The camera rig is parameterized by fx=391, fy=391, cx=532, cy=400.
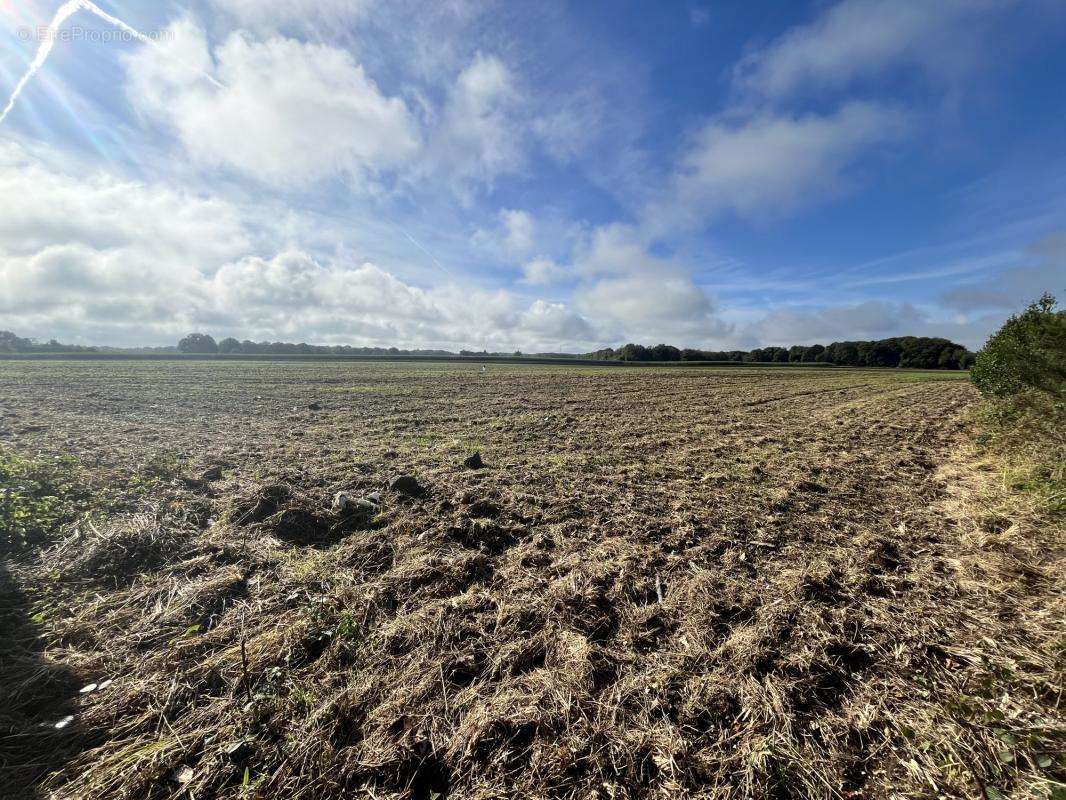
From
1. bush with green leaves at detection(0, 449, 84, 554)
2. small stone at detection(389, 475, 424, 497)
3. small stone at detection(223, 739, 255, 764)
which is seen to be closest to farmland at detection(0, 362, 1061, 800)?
small stone at detection(223, 739, 255, 764)

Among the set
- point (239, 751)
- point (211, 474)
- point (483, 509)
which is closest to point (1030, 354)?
point (483, 509)

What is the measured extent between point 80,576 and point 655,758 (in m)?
6.88

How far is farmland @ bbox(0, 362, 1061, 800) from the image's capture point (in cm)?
277

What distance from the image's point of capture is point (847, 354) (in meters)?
116

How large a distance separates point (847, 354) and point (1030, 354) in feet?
429

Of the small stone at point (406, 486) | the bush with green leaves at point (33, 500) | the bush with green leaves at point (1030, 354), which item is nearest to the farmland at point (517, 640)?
the small stone at point (406, 486)

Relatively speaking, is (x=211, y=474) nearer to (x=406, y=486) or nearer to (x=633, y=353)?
(x=406, y=486)

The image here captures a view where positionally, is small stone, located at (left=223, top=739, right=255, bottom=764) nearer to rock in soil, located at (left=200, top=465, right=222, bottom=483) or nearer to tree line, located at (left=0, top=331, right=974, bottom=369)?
rock in soil, located at (left=200, top=465, right=222, bottom=483)

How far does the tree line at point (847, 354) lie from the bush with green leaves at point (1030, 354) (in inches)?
3047

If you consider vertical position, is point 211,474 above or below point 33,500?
below

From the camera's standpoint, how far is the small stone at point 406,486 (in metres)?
7.75

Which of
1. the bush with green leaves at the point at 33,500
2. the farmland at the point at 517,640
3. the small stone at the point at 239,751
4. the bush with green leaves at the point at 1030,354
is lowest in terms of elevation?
the small stone at the point at 239,751

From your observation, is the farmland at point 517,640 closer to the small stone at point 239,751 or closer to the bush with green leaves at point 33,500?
the small stone at point 239,751

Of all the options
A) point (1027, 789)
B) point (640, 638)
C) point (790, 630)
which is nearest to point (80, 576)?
point (640, 638)
